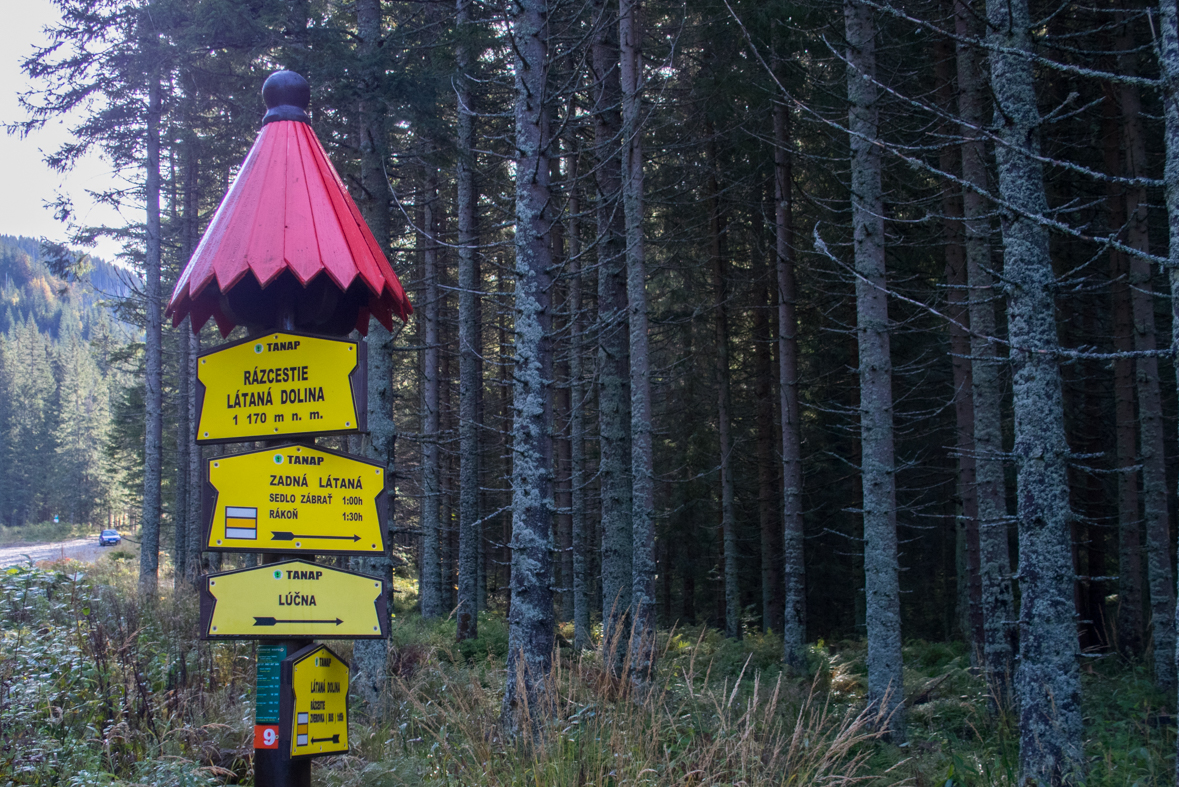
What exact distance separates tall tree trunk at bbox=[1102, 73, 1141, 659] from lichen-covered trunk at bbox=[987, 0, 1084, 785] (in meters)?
8.08

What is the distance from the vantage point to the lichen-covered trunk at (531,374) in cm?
551

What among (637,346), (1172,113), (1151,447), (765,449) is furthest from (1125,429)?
(1172,113)

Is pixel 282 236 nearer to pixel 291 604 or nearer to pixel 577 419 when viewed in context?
Result: pixel 291 604

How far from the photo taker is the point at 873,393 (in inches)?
354

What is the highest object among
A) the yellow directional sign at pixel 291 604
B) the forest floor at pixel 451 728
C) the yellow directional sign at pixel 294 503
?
the yellow directional sign at pixel 294 503

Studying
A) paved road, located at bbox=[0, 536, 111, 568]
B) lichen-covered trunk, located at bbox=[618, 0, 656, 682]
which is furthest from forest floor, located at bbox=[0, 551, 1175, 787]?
paved road, located at bbox=[0, 536, 111, 568]

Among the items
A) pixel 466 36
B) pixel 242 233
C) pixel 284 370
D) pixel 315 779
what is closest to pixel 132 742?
pixel 315 779

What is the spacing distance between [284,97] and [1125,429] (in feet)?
45.0

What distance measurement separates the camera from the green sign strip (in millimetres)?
3389

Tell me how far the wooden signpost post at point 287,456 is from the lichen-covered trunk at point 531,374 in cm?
184

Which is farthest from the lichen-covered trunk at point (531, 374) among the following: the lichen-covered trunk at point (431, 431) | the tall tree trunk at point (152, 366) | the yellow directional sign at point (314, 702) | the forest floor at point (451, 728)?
the tall tree trunk at point (152, 366)

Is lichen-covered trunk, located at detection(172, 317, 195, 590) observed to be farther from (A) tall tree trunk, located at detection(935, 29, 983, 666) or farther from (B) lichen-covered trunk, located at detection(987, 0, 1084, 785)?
(B) lichen-covered trunk, located at detection(987, 0, 1084, 785)

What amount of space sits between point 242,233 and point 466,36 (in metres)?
6.51

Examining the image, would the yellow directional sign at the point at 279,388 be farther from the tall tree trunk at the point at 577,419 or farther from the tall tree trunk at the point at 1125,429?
the tall tree trunk at the point at 1125,429
